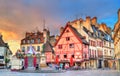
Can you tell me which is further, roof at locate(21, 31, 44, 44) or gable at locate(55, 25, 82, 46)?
roof at locate(21, 31, 44, 44)

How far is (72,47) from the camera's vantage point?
66625mm

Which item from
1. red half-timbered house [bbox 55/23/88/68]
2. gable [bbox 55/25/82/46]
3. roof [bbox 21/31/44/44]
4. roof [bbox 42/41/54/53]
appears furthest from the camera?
roof [bbox 21/31/44/44]

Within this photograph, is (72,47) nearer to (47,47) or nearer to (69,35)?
(69,35)

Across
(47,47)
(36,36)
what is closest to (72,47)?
(47,47)

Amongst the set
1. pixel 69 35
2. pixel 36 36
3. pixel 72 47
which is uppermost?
pixel 36 36

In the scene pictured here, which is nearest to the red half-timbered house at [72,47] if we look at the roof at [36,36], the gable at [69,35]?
the gable at [69,35]

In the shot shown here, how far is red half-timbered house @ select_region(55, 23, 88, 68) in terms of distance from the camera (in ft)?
213

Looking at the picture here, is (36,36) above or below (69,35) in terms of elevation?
above

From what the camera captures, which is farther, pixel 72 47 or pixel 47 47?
pixel 47 47

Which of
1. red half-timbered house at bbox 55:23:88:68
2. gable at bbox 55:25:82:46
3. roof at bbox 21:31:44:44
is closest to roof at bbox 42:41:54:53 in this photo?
red half-timbered house at bbox 55:23:88:68

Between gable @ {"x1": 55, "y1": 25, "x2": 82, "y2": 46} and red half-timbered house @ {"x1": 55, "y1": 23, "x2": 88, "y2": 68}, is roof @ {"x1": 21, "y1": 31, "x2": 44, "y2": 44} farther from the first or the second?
gable @ {"x1": 55, "y1": 25, "x2": 82, "y2": 46}

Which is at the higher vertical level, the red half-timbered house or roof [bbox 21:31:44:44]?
roof [bbox 21:31:44:44]

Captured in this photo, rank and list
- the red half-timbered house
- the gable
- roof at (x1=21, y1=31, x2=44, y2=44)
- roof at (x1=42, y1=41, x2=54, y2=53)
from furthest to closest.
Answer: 1. roof at (x1=21, y1=31, x2=44, y2=44)
2. roof at (x1=42, y1=41, x2=54, y2=53)
3. the gable
4. the red half-timbered house

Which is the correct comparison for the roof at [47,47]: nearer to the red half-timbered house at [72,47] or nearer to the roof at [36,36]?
the red half-timbered house at [72,47]
